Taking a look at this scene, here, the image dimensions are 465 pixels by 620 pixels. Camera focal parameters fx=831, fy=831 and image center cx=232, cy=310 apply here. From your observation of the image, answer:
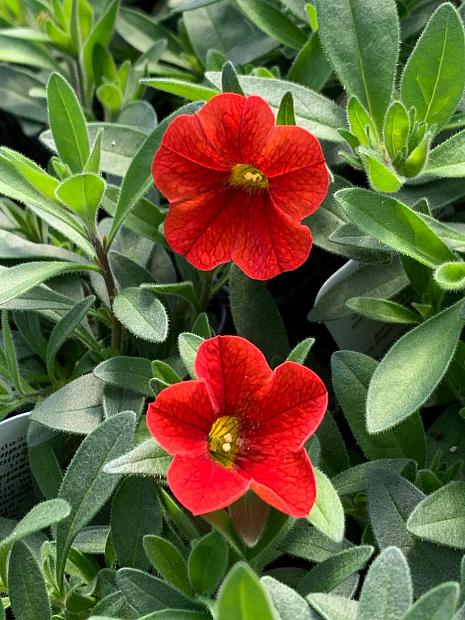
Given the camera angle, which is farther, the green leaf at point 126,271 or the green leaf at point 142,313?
the green leaf at point 126,271

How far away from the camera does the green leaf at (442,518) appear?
2.97ft

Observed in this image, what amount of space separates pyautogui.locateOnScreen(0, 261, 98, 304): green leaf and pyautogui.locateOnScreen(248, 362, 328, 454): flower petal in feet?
1.14

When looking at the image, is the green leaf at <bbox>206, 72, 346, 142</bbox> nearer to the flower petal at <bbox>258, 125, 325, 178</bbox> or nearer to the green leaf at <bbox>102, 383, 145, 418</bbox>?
the flower petal at <bbox>258, 125, 325, 178</bbox>

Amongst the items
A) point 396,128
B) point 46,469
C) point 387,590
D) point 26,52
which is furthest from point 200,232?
point 26,52

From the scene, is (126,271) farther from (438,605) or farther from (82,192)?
(438,605)

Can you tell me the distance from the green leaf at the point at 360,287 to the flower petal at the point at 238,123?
280mm

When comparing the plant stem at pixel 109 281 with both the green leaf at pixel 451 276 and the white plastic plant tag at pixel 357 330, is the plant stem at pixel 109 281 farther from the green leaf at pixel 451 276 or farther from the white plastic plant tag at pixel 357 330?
the green leaf at pixel 451 276

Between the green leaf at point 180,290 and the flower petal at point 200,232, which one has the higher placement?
the flower petal at point 200,232

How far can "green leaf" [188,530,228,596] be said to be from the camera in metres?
0.85

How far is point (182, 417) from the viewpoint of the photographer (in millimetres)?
841

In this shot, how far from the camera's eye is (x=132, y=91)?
Answer: 160 cm

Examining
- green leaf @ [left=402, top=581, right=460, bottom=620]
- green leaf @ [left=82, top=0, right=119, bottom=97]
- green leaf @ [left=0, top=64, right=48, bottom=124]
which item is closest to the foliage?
green leaf @ [left=402, top=581, right=460, bottom=620]

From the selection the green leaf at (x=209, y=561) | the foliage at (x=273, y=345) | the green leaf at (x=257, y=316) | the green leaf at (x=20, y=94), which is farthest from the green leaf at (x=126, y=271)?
the green leaf at (x=20, y=94)

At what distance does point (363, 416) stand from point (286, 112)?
40cm
